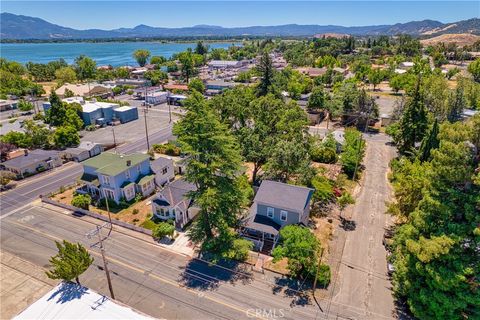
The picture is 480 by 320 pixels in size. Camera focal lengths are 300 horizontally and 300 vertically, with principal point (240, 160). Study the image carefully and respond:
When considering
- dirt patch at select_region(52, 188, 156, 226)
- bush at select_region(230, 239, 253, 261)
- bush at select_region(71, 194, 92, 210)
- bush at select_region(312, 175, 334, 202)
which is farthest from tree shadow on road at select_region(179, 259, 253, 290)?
bush at select_region(71, 194, 92, 210)

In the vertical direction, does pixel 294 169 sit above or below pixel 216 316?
above

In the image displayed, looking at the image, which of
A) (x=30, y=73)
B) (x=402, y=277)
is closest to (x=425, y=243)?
(x=402, y=277)

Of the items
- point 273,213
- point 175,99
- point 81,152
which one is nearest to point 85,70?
point 175,99

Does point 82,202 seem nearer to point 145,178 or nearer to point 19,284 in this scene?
point 145,178

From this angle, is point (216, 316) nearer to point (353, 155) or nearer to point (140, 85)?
point (353, 155)

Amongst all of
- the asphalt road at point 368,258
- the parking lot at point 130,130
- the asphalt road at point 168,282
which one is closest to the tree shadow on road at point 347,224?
the asphalt road at point 368,258

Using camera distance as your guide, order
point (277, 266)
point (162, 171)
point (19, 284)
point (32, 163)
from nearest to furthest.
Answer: point (19, 284) → point (277, 266) → point (162, 171) → point (32, 163)
